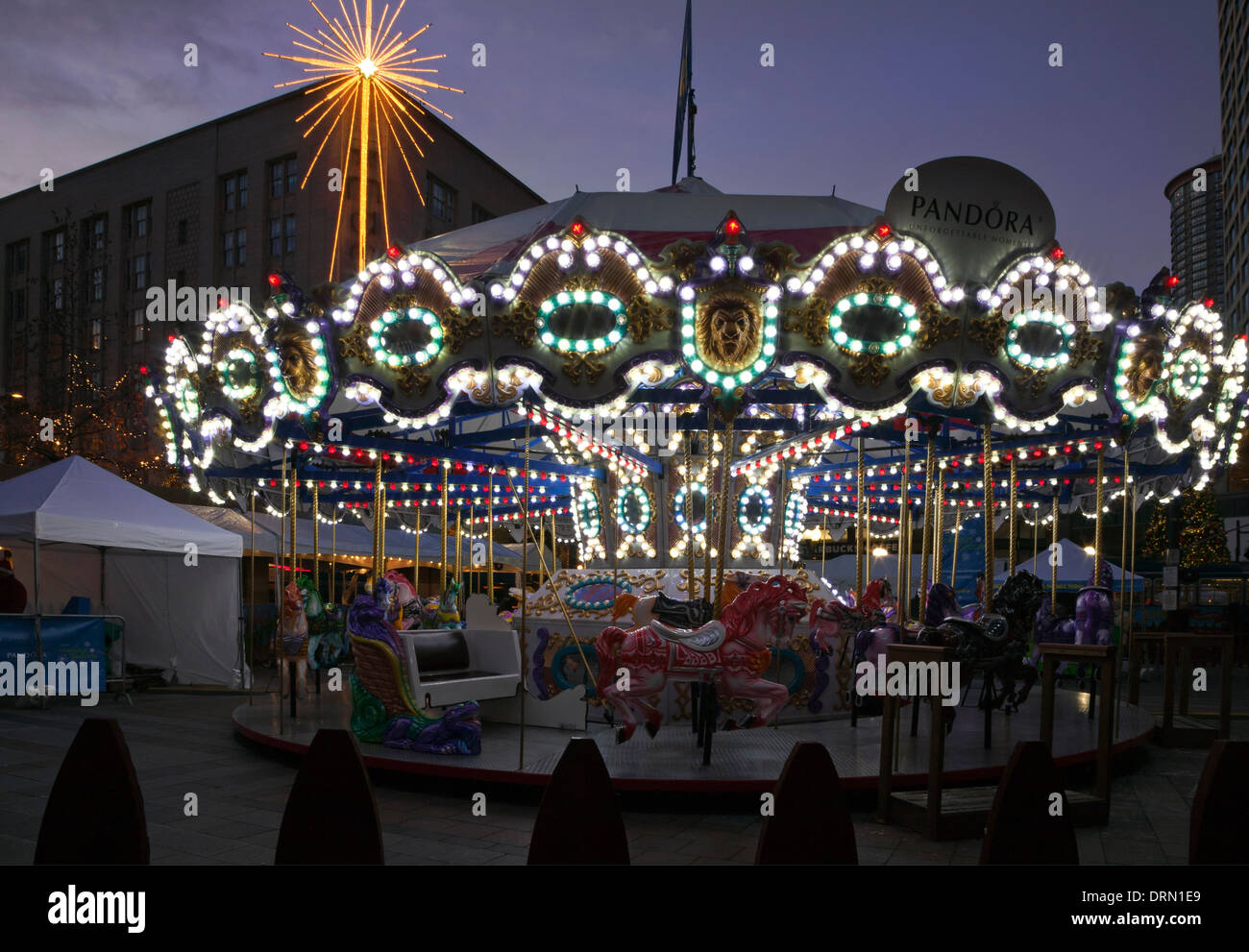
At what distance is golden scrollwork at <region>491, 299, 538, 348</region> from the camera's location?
7.06 m

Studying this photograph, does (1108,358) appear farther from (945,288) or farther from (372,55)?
(372,55)

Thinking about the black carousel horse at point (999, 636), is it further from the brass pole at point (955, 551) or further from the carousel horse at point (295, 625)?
the carousel horse at point (295, 625)

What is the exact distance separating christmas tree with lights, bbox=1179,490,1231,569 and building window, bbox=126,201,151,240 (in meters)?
39.5

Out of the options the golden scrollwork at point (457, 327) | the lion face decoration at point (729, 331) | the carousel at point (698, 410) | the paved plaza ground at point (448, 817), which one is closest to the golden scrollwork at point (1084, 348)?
the carousel at point (698, 410)

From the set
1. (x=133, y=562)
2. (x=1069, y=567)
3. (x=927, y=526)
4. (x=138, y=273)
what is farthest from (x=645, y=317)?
(x=138, y=273)

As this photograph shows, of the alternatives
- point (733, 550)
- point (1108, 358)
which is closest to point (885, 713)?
→ point (1108, 358)

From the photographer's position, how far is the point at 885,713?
598 cm

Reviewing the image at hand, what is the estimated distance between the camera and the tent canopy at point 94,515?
36.7 ft

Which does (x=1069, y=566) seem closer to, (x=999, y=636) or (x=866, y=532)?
(x=866, y=532)

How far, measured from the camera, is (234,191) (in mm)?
36750

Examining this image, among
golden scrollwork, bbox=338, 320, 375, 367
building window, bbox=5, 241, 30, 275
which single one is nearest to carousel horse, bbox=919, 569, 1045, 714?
golden scrollwork, bbox=338, 320, 375, 367

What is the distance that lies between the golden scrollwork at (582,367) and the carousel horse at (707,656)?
1.87m

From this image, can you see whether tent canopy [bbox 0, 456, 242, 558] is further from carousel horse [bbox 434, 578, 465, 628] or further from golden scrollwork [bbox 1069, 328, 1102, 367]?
golden scrollwork [bbox 1069, 328, 1102, 367]
